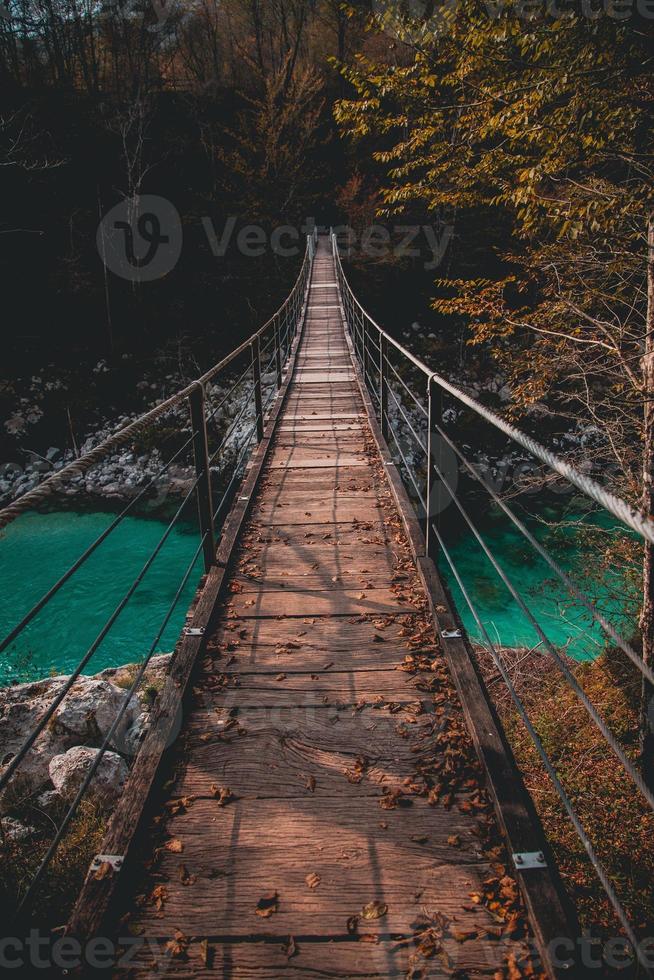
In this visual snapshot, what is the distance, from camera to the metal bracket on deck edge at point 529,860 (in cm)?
170

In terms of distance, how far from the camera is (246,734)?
2.40 metres

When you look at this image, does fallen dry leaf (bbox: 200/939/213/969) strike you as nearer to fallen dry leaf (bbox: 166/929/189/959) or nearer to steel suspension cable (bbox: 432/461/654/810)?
fallen dry leaf (bbox: 166/929/189/959)

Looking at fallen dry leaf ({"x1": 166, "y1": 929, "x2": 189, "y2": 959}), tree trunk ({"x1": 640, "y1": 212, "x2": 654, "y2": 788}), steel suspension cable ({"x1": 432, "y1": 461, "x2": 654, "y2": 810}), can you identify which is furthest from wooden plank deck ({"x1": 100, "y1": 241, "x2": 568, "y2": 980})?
tree trunk ({"x1": 640, "y1": 212, "x2": 654, "y2": 788})

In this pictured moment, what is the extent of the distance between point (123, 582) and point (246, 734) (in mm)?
11751

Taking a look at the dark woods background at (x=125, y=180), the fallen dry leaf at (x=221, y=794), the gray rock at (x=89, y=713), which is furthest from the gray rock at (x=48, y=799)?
the dark woods background at (x=125, y=180)

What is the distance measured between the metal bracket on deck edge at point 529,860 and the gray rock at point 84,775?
5.40m

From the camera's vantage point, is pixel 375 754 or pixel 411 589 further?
pixel 411 589

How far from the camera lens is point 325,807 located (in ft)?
6.72

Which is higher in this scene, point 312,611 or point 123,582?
point 312,611

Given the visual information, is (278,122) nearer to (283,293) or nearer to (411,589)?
(283,293)

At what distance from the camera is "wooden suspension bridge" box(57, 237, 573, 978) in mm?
1596

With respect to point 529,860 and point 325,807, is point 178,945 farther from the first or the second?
point 529,860

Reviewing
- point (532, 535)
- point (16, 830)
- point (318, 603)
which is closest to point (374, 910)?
point (532, 535)

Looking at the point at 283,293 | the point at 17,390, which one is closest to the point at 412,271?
the point at 283,293
